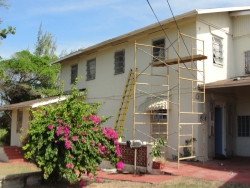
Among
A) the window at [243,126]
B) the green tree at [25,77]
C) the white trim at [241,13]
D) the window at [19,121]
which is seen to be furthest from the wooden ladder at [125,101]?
the green tree at [25,77]

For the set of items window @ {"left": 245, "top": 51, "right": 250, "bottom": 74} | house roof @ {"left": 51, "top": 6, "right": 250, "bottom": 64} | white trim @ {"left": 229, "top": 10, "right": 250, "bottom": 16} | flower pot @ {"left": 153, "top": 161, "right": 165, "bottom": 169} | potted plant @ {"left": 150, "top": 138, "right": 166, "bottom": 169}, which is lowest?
flower pot @ {"left": 153, "top": 161, "right": 165, "bottom": 169}

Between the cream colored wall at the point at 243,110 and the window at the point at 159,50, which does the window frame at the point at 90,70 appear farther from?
the cream colored wall at the point at 243,110

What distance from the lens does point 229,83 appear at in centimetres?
1109

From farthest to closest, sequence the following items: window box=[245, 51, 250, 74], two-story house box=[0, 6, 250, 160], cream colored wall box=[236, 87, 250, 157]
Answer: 1. window box=[245, 51, 250, 74]
2. cream colored wall box=[236, 87, 250, 157]
3. two-story house box=[0, 6, 250, 160]

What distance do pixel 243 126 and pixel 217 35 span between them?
4438 mm

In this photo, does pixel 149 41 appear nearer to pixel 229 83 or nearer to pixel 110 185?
pixel 229 83

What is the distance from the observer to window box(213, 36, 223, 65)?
1338 centimetres

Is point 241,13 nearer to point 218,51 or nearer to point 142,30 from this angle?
point 218,51

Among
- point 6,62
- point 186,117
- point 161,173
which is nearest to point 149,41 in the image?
point 186,117

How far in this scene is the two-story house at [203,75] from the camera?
40.6 feet

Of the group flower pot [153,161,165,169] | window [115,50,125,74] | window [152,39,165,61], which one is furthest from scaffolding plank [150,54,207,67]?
flower pot [153,161,165,169]

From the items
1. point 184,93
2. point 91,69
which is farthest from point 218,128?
point 91,69

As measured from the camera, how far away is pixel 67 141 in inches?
296

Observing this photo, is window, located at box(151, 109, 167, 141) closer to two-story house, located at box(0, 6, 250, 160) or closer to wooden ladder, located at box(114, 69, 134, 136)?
two-story house, located at box(0, 6, 250, 160)
